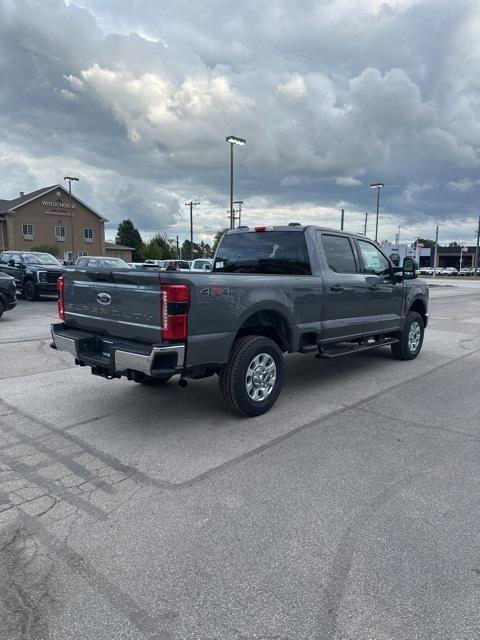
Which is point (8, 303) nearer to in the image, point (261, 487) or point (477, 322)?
point (261, 487)

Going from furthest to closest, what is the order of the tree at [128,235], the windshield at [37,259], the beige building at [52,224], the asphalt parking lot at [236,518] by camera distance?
the tree at [128,235] → the beige building at [52,224] → the windshield at [37,259] → the asphalt parking lot at [236,518]

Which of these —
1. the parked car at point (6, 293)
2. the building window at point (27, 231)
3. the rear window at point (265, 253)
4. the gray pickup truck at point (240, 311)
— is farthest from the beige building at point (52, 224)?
the gray pickup truck at point (240, 311)

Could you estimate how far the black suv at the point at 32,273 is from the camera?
17297 mm

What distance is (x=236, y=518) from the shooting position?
3.00m

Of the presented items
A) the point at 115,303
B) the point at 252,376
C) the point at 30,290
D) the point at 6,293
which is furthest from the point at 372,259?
the point at 30,290

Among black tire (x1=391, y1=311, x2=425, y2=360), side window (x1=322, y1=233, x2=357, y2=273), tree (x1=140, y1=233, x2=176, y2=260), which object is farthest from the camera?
tree (x1=140, y1=233, x2=176, y2=260)

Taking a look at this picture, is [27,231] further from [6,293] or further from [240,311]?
[240,311]

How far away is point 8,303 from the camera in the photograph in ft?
38.7

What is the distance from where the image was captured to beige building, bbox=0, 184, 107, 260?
53062 mm

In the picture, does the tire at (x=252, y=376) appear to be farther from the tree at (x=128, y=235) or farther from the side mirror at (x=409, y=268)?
the tree at (x=128, y=235)

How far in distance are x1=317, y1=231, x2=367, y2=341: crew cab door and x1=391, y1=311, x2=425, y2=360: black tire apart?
1.51m

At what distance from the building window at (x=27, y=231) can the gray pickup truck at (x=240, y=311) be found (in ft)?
178

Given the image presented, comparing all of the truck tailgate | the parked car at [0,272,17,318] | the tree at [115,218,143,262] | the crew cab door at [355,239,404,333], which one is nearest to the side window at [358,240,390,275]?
the crew cab door at [355,239,404,333]

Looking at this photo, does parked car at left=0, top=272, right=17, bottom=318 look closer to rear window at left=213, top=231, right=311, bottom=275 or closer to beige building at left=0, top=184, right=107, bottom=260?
rear window at left=213, top=231, right=311, bottom=275
